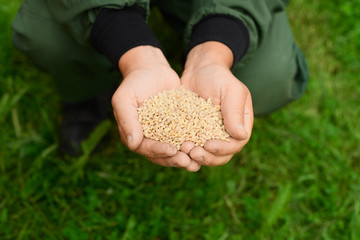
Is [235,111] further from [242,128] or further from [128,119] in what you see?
[128,119]

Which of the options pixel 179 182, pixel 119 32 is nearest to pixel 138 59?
pixel 119 32

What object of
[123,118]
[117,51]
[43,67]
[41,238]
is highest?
[117,51]

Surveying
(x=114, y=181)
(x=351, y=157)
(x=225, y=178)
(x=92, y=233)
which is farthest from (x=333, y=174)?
(x=92, y=233)

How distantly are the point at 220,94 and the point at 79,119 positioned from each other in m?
1.12

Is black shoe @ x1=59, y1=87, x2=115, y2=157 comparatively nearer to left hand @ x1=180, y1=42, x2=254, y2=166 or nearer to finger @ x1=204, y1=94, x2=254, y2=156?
left hand @ x1=180, y1=42, x2=254, y2=166

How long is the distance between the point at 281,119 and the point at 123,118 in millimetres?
1364

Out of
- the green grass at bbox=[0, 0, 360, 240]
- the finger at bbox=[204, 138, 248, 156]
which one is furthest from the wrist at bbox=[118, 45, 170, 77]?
the green grass at bbox=[0, 0, 360, 240]

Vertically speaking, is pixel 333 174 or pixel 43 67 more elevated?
pixel 43 67

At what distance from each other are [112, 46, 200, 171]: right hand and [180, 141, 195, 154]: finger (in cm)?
2

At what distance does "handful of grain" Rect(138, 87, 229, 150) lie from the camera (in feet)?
4.58

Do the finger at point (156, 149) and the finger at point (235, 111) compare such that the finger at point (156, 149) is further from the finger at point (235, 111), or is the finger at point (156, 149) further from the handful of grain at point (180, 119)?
the finger at point (235, 111)

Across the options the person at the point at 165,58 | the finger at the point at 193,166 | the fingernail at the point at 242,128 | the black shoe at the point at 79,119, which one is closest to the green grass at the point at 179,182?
the black shoe at the point at 79,119

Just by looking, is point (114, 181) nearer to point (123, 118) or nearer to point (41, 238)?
point (41, 238)

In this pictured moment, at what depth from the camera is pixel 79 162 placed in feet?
6.36
